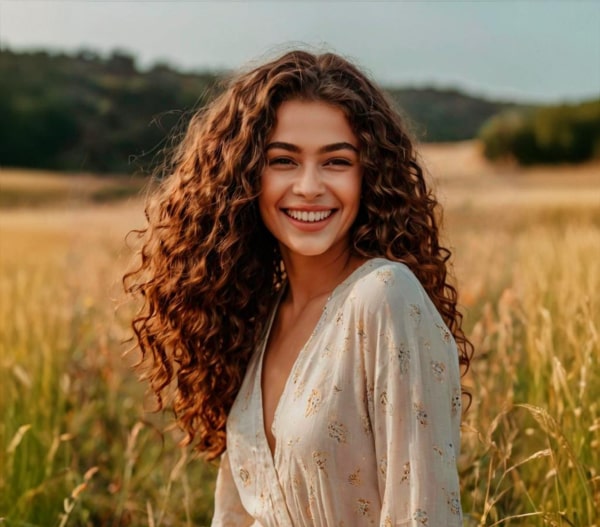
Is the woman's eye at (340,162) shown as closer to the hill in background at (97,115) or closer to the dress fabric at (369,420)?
the dress fabric at (369,420)

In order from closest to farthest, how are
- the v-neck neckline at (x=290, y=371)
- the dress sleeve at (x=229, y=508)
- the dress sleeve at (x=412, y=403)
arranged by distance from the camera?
the dress sleeve at (x=412, y=403)
the v-neck neckline at (x=290, y=371)
the dress sleeve at (x=229, y=508)

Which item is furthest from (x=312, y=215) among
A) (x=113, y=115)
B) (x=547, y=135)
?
(x=113, y=115)

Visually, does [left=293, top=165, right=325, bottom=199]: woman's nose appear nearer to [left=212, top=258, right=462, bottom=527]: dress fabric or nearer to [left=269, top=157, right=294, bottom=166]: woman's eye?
→ [left=269, top=157, right=294, bottom=166]: woman's eye

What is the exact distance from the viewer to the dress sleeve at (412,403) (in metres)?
1.45

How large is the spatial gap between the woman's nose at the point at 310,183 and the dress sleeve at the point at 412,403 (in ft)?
0.94

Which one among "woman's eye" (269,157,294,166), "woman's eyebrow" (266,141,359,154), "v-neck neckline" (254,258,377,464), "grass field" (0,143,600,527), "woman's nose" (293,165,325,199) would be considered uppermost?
"woman's eyebrow" (266,141,359,154)

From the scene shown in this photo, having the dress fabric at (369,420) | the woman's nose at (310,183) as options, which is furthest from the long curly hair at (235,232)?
the dress fabric at (369,420)

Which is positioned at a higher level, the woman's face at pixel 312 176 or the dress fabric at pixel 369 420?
the woman's face at pixel 312 176

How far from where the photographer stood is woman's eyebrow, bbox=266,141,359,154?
176 cm

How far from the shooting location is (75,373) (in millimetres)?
3613

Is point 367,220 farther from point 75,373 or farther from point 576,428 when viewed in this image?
point 75,373

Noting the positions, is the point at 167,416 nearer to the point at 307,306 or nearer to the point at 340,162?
the point at 307,306

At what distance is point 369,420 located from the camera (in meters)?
1.58

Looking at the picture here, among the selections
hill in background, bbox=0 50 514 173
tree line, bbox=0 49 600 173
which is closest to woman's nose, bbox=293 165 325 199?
tree line, bbox=0 49 600 173
